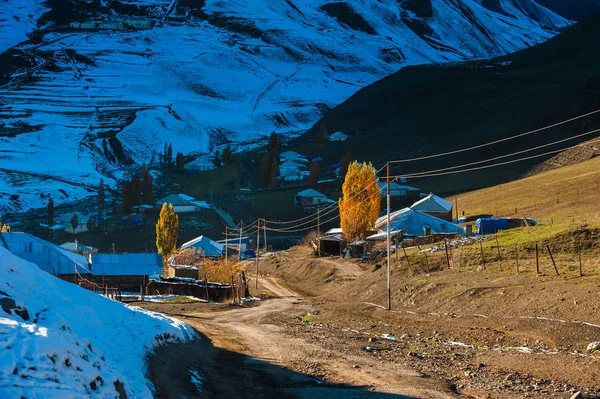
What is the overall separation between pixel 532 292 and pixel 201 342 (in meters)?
12.8

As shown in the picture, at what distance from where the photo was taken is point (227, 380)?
1495 centimetres

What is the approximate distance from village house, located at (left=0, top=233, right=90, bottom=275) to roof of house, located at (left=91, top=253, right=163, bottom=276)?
1.32m

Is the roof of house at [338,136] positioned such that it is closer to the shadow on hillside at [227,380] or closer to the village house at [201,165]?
the village house at [201,165]

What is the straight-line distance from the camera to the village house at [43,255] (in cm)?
5009

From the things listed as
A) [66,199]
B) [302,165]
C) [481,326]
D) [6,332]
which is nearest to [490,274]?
[481,326]

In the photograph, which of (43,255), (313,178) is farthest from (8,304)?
(313,178)

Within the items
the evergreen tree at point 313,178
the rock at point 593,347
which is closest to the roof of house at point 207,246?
the evergreen tree at point 313,178

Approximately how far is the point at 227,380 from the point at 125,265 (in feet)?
138

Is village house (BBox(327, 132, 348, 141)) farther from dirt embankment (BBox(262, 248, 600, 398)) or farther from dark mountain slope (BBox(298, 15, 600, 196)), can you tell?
dirt embankment (BBox(262, 248, 600, 398))

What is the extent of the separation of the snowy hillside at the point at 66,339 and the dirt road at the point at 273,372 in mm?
629

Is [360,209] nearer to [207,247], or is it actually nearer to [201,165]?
[207,247]

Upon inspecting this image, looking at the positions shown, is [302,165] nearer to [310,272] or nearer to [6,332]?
[310,272]

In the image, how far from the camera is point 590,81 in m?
152

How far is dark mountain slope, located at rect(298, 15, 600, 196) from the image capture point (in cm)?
12581
